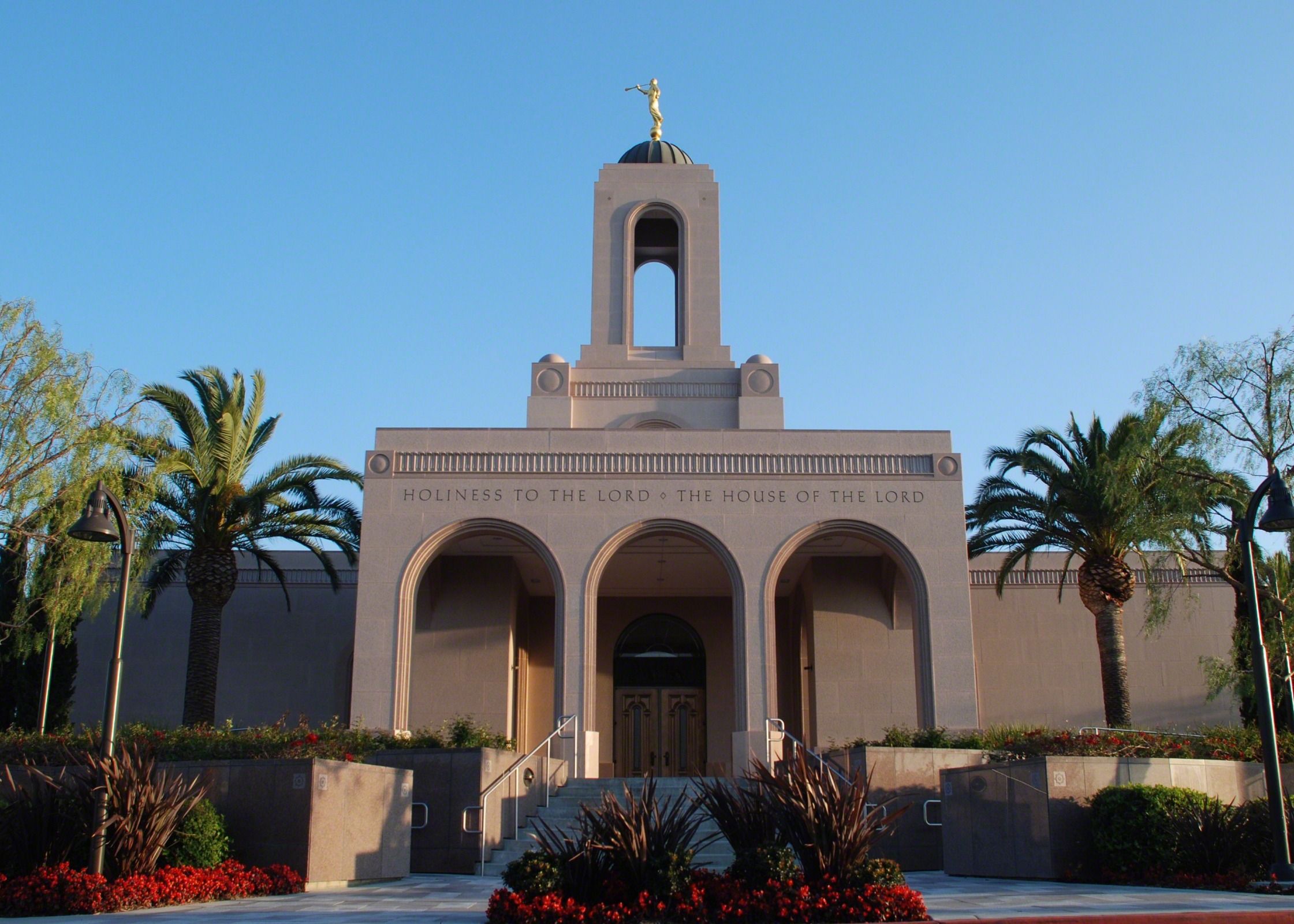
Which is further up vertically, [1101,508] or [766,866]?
[1101,508]

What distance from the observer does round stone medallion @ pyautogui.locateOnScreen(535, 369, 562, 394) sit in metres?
29.0

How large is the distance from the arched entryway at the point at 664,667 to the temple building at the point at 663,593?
0.19ft

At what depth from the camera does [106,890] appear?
1156 centimetres

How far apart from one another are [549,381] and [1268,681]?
1878 cm

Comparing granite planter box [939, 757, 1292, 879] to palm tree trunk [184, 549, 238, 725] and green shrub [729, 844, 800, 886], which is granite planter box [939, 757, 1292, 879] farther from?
palm tree trunk [184, 549, 238, 725]

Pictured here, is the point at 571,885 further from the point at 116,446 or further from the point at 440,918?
the point at 116,446

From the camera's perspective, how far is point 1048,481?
24.5m

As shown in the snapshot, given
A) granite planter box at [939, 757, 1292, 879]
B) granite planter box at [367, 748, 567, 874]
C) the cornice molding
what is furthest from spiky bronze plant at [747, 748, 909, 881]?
the cornice molding

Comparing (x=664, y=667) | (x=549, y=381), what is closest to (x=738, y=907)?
(x=664, y=667)

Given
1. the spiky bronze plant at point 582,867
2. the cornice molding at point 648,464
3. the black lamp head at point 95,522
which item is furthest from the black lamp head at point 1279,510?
the cornice molding at point 648,464

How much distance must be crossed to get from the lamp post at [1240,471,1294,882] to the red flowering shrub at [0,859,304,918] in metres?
10.9

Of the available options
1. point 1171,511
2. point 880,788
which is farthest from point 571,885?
point 1171,511

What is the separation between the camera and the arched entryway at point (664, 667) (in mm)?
27125

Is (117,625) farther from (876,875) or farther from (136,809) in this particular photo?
(876,875)
